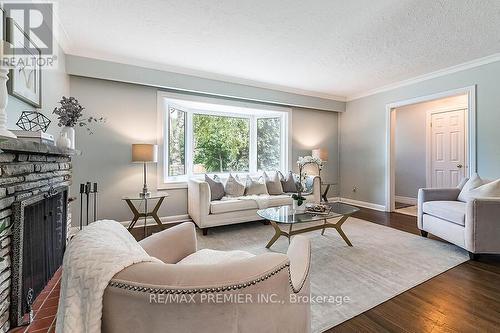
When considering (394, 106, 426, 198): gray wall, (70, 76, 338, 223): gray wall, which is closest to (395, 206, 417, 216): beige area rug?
(394, 106, 426, 198): gray wall

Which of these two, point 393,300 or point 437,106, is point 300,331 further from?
point 437,106

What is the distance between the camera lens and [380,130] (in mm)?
4805

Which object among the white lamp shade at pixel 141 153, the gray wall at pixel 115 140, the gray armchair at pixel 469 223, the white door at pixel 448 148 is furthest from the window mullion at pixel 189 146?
the white door at pixel 448 148

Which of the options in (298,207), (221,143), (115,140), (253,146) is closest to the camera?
(298,207)

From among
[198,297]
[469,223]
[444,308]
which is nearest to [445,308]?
[444,308]

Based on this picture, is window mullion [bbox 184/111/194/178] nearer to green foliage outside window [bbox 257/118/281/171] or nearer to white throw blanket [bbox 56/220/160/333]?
green foliage outside window [bbox 257/118/281/171]

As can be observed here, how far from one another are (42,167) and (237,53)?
98.5 inches

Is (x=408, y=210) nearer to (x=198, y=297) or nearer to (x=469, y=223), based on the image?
(x=469, y=223)

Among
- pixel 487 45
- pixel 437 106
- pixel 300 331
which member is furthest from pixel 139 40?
pixel 437 106

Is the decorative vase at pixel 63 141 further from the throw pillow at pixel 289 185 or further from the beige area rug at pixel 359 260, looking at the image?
the throw pillow at pixel 289 185

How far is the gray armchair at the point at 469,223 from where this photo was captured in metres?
2.39

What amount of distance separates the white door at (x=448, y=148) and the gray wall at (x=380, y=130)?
1.55 metres

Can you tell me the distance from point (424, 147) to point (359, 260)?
4.43 metres

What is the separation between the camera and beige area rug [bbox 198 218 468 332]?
1753 millimetres
